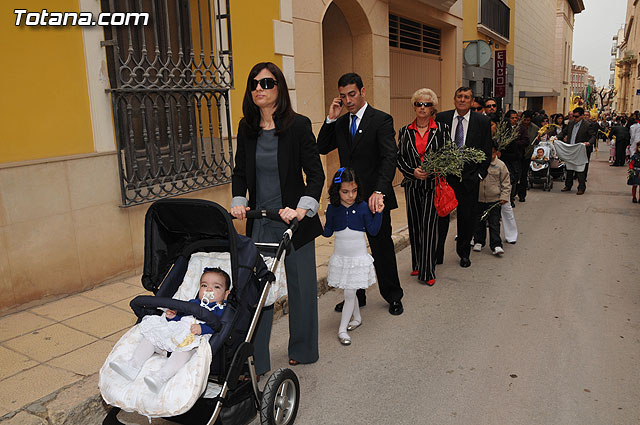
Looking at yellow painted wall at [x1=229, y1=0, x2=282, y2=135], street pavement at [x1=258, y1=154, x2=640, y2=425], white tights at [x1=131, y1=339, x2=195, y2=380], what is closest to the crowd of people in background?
street pavement at [x1=258, y1=154, x2=640, y2=425]

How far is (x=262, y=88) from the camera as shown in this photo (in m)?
3.49

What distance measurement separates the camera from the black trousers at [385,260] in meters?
4.99

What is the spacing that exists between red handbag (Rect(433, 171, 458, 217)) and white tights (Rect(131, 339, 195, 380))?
3691mm

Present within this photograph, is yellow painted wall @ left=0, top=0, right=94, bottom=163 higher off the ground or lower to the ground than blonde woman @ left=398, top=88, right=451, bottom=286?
higher

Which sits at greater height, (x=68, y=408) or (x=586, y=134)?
(x=586, y=134)

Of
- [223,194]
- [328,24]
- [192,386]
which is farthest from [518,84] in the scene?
[192,386]

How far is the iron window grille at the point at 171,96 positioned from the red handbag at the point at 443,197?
2779 mm

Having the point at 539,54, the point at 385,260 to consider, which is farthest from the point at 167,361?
the point at 539,54

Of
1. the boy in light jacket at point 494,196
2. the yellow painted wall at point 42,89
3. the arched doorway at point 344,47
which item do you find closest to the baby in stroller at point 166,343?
the yellow painted wall at point 42,89

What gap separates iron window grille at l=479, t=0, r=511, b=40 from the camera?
18.6m

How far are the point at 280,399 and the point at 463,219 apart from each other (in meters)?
4.08

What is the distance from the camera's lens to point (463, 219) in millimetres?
6598

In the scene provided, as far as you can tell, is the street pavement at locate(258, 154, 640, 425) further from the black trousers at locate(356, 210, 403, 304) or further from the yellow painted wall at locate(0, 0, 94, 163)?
the yellow painted wall at locate(0, 0, 94, 163)

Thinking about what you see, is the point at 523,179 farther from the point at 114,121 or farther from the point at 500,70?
the point at 500,70
